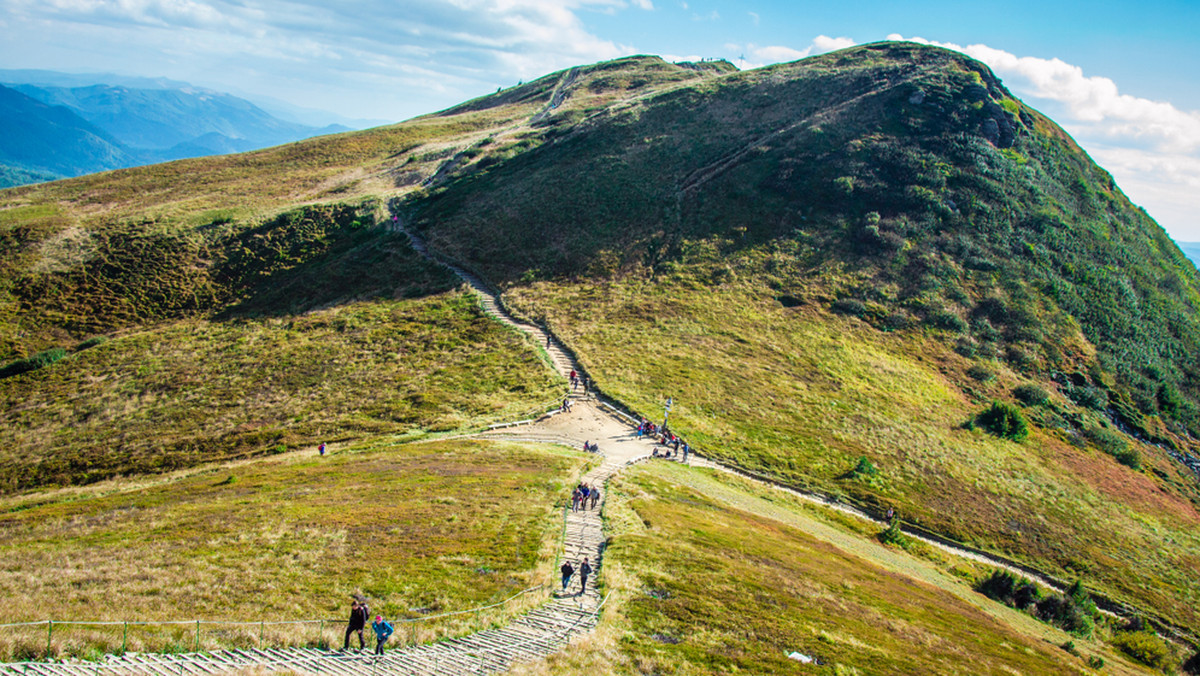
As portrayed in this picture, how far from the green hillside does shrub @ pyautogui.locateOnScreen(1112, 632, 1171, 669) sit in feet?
19.6

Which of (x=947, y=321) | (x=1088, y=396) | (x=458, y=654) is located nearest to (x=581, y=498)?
(x=458, y=654)

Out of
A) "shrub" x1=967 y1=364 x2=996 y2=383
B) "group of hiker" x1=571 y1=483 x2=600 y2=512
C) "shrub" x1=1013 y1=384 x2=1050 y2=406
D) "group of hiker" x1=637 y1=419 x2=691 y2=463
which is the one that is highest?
"shrub" x1=967 y1=364 x2=996 y2=383

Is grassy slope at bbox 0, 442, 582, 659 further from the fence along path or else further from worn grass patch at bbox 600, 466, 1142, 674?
worn grass patch at bbox 600, 466, 1142, 674

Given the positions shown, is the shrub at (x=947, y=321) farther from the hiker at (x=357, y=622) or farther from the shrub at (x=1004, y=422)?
the hiker at (x=357, y=622)

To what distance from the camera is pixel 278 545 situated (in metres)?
24.0

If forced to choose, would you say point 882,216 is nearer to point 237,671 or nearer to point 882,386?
point 882,386

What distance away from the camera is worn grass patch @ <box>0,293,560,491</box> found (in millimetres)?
42062

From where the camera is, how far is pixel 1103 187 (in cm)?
9119

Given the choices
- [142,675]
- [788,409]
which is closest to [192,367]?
[142,675]

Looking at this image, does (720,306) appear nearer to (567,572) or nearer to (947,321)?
(947,321)

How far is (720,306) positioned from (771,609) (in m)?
46.1

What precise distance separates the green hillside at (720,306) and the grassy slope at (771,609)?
0.83 metres

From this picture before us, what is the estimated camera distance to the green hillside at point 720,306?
4347 cm

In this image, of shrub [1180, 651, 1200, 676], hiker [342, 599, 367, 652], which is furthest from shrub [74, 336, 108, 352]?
shrub [1180, 651, 1200, 676]
